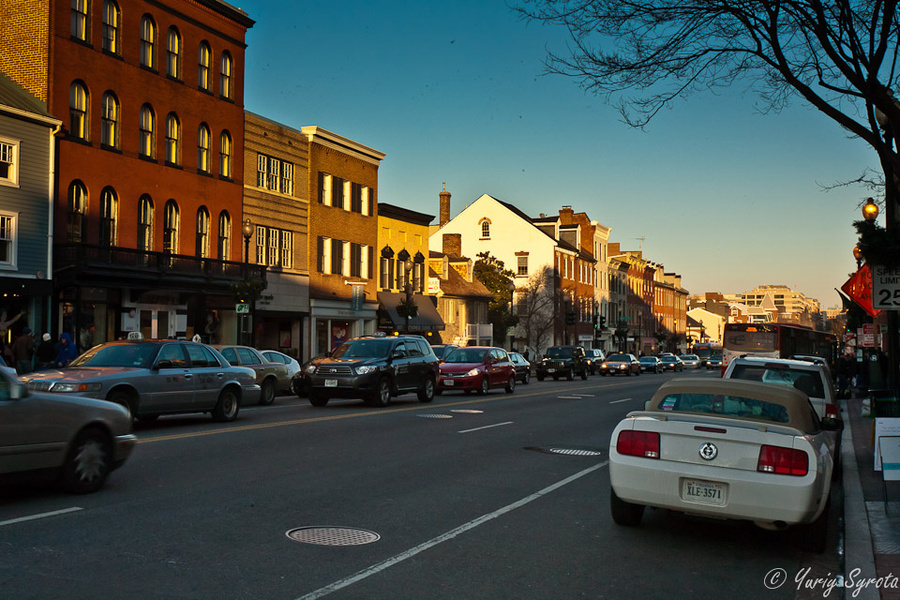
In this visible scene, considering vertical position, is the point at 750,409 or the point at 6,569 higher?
the point at 750,409

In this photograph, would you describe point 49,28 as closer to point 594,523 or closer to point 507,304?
point 594,523

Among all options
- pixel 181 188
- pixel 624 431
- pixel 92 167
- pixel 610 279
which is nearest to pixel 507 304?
pixel 610 279

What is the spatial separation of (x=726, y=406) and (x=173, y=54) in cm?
3216

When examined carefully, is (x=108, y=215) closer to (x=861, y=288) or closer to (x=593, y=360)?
(x=861, y=288)

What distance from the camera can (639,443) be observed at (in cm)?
803

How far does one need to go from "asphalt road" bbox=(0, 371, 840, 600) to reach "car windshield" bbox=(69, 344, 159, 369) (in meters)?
2.21

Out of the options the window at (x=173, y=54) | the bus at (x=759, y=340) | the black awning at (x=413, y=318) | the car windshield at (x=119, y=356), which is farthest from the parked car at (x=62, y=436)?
the black awning at (x=413, y=318)

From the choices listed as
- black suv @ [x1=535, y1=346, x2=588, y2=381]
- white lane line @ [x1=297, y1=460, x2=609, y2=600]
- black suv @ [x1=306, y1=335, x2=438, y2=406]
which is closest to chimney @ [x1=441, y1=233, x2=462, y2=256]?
black suv @ [x1=535, y1=346, x2=588, y2=381]

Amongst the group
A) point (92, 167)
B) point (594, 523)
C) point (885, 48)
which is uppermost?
point (92, 167)

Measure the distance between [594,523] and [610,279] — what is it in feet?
292

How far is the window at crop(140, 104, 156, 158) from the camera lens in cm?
3412

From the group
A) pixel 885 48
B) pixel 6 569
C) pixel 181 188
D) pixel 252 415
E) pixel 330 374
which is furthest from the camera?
pixel 181 188

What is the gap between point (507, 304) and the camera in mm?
70312

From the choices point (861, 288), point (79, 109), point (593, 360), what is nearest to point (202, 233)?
point (79, 109)
